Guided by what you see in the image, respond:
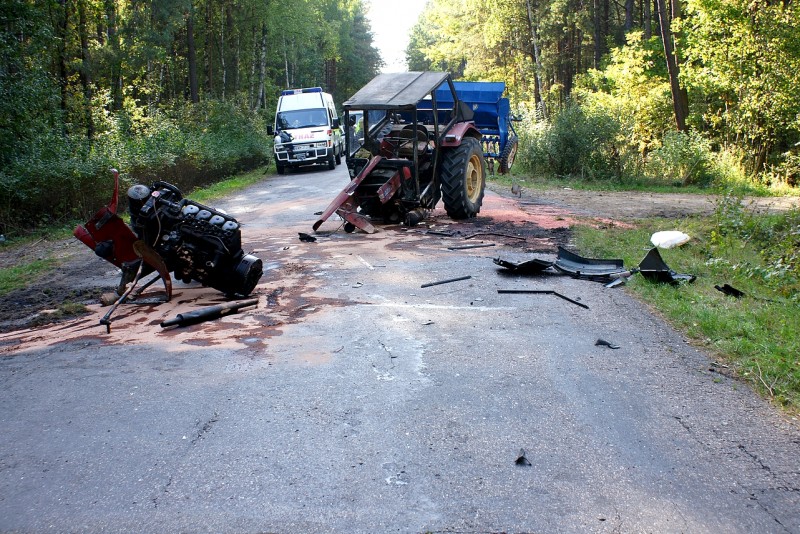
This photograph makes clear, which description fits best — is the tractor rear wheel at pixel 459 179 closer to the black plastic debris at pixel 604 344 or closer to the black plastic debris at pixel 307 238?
the black plastic debris at pixel 307 238

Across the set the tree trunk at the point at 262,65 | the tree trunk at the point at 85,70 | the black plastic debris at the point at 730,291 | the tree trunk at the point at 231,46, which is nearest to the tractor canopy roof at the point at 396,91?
the black plastic debris at the point at 730,291

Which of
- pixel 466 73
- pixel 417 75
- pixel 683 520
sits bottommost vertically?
pixel 683 520

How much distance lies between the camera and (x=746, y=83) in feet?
72.8

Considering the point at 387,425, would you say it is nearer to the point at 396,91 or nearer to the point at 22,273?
the point at 22,273

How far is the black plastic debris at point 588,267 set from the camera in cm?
878

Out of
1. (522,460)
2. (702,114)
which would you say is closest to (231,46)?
(702,114)

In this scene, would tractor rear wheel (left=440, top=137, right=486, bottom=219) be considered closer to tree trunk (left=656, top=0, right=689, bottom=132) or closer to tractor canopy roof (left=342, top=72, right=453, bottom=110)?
tractor canopy roof (left=342, top=72, right=453, bottom=110)

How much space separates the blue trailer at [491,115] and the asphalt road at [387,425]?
49.4 ft

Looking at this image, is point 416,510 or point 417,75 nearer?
point 416,510

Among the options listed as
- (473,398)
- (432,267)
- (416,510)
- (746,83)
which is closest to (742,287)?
(432,267)

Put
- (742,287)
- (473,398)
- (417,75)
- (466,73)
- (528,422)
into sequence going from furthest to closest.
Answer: (466,73)
(417,75)
(742,287)
(473,398)
(528,422)

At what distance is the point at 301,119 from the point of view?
2864 cm

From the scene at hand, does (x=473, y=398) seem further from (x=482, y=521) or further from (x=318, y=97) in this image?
(x=318, y=97)

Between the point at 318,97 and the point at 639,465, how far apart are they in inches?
1069
